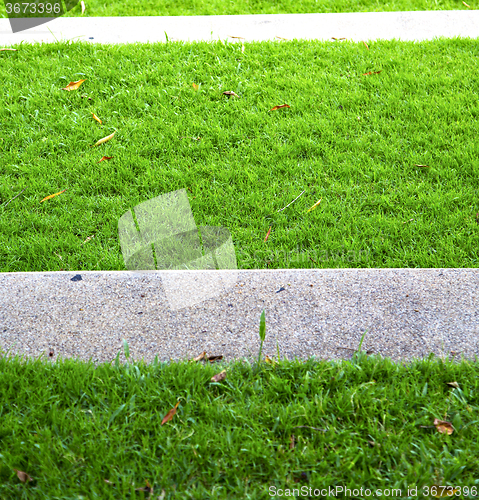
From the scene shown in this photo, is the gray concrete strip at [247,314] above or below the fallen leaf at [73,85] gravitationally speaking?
below

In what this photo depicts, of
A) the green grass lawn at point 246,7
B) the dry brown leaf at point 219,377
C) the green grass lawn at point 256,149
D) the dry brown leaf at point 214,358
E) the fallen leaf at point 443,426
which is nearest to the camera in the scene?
the fallen leaf at point 443,426

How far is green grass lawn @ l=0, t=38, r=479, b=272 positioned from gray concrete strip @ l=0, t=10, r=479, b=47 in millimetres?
369

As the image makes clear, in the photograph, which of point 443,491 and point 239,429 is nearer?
point 443,491

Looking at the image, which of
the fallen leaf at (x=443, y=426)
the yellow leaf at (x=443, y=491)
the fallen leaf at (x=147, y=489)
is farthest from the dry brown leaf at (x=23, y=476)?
the fallen leaf at (x=443, y=426)

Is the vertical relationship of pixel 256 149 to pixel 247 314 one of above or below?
above

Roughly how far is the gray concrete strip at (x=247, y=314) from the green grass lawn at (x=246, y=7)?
182 inches

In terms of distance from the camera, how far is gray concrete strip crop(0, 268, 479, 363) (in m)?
2.30

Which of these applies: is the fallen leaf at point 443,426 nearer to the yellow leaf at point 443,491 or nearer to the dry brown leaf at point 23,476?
the yellow leaf at point 443,491

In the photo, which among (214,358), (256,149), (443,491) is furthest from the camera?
(256,149)

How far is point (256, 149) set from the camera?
3822mm

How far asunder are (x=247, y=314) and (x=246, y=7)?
5.15 metres

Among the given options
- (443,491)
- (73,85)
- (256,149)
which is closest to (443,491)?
(443,491)

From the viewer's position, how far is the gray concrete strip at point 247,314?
230cm

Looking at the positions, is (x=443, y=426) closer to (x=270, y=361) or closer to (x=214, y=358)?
(x=270, y=361)
